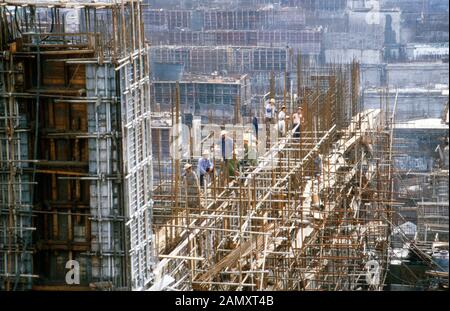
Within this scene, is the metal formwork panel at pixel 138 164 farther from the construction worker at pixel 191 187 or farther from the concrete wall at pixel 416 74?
the concrete wall at pixel 416 74

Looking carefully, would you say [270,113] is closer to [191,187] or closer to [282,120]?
[282,120]

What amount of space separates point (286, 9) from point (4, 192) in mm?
18076

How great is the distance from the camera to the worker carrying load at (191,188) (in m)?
13.1

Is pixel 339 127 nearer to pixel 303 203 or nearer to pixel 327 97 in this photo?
pixel 327 97

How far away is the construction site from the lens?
34.8 feet

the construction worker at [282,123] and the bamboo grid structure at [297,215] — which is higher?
the construction worker at [282,123]

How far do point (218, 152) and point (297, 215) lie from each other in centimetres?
518

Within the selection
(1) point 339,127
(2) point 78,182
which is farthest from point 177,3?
(2) point 78,182

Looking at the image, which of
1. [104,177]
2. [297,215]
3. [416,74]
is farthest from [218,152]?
[104,177]

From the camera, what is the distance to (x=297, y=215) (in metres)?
15.2

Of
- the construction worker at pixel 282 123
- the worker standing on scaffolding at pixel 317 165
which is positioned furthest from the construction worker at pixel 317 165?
the construction worker at pixel 282 123

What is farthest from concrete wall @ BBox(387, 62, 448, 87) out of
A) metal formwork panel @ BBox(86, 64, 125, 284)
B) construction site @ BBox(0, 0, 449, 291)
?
metal formwork panel @ BBox(86, 64, 125, 284)

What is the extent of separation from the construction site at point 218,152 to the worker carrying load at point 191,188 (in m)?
0.09

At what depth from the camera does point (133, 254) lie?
34.6ft
